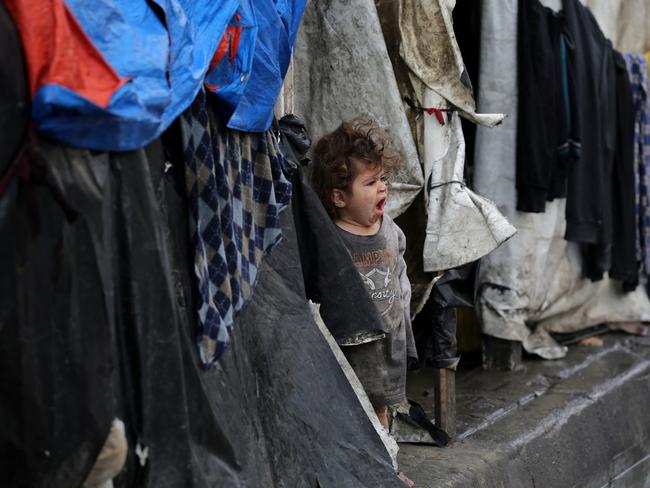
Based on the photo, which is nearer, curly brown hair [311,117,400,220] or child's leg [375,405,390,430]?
curly brown hair [311,117,400,220]

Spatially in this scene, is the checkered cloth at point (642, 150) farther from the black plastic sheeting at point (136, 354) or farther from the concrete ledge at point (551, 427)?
the black plastic sheeting at point (136, 354)

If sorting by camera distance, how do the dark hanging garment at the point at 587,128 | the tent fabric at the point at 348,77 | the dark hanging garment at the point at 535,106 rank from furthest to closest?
the dark hanging garment at the point at 587,128
the dark hanging garment at the point at 535,106
the tent fabric at the point at 348,77

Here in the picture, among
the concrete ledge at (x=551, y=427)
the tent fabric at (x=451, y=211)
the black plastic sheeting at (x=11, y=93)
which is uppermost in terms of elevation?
the black plastic sheeting at (x=11, y=93)

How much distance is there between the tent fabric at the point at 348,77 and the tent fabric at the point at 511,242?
1314 millimetres

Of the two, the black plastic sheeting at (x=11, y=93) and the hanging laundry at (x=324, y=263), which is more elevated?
the black plastic sheeting at (x=11, y=93)

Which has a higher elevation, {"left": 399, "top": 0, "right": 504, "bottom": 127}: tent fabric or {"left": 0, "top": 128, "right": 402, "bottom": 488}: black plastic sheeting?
{"left": 399, "top": 0, "right": 504, "bottom": 127}: tent fabric

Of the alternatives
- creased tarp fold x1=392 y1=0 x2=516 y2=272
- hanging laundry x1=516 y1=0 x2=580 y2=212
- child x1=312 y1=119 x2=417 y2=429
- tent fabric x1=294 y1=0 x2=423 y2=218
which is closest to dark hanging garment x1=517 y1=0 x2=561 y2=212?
hanging laundry x1=516 y1=0 x2=580 y2=212

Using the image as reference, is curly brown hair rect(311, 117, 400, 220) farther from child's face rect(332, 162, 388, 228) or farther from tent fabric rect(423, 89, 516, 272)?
tent fabric rect(423, 89, 516, 272)

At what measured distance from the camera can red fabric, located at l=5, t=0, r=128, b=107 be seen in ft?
6.91

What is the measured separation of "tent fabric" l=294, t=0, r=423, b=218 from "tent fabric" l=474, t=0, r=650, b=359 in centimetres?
131

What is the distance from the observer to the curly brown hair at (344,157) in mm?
3719

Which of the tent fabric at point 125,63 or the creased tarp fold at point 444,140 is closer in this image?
the tent fabric at point 125,63

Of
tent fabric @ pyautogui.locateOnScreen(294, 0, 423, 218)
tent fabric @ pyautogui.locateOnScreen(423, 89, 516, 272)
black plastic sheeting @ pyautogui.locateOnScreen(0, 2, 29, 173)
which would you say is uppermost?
black plastic sheeting @ pyautogui.locateOnScreen(0, 2, 29, 173)

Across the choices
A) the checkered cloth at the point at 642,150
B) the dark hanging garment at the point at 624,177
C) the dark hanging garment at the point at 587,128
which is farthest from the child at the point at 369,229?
the checkered cloth at the point at 642,150
